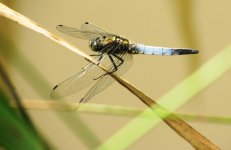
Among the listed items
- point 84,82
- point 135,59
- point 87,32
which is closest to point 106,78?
point 84,82

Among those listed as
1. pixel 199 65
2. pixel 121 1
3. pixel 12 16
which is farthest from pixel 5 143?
pixel 121 1

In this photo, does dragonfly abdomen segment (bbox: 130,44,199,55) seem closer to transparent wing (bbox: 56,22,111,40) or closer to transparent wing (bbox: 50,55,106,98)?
transparent wing (bbox: 56,22,111,40)

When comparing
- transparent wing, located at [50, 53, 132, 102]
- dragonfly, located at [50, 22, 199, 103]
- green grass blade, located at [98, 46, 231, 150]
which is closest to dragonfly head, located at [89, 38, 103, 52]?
dragonfly, located at [50, 22, 199, 103]

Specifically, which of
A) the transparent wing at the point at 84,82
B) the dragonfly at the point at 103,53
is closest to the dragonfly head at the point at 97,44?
the dragonfly at the point at 103,53

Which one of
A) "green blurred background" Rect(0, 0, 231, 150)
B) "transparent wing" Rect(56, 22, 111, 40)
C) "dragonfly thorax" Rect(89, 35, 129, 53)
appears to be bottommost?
"green blurred background" Rect(0, 0, 231, 150)

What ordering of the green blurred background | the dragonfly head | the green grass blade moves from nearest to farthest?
the green grass blade < the dragonfly head < the green blurred background

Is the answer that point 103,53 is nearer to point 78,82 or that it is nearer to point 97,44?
point 97,44

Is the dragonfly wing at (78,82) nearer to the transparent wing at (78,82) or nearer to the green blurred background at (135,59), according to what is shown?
the transparent wing at (78,82)
